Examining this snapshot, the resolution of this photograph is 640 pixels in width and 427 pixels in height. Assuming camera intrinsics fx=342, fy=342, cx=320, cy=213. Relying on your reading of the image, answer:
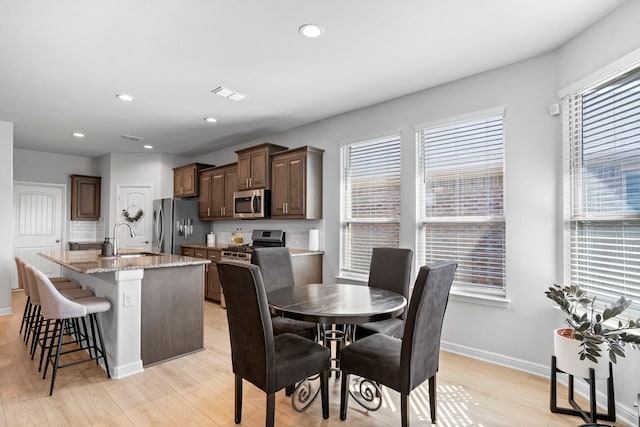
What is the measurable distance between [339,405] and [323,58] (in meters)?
2.72

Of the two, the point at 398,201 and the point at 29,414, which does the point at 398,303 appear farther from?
the point at 29,414

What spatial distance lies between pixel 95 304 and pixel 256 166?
9.18 feet

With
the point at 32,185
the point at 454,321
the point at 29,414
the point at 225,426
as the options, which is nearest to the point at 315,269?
the point at 454,321

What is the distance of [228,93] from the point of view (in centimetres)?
372

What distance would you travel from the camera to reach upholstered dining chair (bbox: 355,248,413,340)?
2741 mm

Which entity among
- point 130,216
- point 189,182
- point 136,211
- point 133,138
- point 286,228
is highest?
point 133,138

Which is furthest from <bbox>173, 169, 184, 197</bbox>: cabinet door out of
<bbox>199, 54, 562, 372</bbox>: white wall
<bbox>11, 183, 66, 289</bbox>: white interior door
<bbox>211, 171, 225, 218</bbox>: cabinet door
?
<bbox>199, 54, 562, 372</bbox>: white wall

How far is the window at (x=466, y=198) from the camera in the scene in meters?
3.16

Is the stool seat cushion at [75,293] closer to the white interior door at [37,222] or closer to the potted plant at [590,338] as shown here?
the potted plant at [590,338]

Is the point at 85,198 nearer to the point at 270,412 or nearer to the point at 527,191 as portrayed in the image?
the point at 270,412

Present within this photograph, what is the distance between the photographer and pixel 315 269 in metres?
4.55

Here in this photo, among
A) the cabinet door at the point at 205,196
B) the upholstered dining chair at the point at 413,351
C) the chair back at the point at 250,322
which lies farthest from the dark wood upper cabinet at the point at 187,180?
the upholstered dining chair at the point at 413,351

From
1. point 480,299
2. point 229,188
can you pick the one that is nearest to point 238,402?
point 480,299

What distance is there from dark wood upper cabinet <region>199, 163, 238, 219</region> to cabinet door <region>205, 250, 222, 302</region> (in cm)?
67
